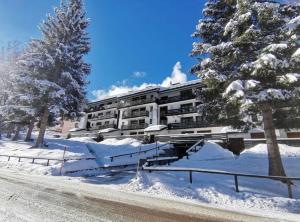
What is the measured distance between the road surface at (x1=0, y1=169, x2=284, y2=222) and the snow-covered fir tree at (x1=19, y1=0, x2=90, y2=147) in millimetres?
14842

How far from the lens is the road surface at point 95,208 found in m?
5.82

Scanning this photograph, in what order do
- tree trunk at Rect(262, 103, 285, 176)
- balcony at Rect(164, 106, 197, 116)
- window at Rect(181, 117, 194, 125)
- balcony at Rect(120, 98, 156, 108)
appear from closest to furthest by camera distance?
tree trunk at Rect(262, 103, 285, 176), window at Rect(181, 117, 194, 125), balcony at Rect(164, 106, 197, 116), balcony at Rect(120, 98, 156, 108)

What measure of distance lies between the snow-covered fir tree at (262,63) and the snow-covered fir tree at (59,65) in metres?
16.4

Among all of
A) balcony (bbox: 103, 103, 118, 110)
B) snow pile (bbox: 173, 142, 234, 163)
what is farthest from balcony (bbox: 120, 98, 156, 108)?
snow pile (bbox: 173, 142, 234, 163)

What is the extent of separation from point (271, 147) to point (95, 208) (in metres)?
9.16

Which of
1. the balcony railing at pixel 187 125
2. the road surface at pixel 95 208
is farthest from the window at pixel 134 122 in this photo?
the road surface at pixel 95 208

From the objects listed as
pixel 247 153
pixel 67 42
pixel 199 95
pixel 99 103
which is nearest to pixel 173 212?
pixel 199 95

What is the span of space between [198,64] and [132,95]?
36.6 metres

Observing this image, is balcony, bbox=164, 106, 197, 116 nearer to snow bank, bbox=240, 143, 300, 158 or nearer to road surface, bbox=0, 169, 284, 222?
snow bank, bbox=240, 143, 300, 158

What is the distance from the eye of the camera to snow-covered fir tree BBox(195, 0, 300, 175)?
32.5ft

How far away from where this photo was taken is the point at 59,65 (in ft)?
79.2

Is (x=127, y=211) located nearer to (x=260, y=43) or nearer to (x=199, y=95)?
(x=199, y=95)

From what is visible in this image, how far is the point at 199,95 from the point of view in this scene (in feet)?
45.6

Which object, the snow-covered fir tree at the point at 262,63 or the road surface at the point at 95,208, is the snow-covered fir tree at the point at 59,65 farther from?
the snow-covered fir tree at the point at 262,63
